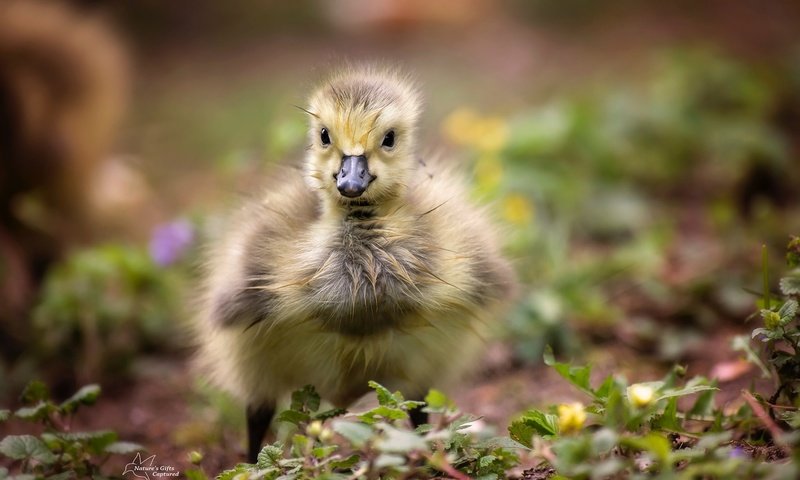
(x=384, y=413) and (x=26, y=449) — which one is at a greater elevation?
(x=384, y=413)

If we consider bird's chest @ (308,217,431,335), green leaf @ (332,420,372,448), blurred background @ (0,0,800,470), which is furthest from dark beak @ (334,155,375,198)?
→ green leaf @ (332,420,372,448)

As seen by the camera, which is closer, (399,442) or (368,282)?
(399,442)

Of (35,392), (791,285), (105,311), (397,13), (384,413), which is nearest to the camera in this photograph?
(384,413)

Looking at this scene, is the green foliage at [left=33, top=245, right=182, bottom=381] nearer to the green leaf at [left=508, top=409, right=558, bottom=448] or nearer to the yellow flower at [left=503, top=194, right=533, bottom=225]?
the yellow flower at [left=503, top=194, right=533, bottom=225]

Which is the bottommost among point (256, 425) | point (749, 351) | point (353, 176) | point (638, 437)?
point (256, 425)

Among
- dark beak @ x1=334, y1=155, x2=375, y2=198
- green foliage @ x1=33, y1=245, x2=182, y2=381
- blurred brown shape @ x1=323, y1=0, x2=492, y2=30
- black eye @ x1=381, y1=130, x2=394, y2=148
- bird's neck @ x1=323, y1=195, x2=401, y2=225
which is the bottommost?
green foliage @ x1=33, y1=245, x2=182, y2=381

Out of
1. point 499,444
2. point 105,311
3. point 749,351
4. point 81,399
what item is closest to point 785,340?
point 749,351

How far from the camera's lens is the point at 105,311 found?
3129 mm

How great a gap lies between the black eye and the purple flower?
1.33 metres

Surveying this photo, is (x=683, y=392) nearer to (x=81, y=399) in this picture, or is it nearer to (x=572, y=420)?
(x=572, y=420)

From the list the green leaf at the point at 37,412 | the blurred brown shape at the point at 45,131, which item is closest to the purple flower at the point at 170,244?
the blurred brown shape at the point at 45,131

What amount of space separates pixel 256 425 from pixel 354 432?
74 centimetres

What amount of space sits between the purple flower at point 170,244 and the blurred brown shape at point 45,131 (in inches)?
23.9

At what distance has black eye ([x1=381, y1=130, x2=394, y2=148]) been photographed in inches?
80.7
